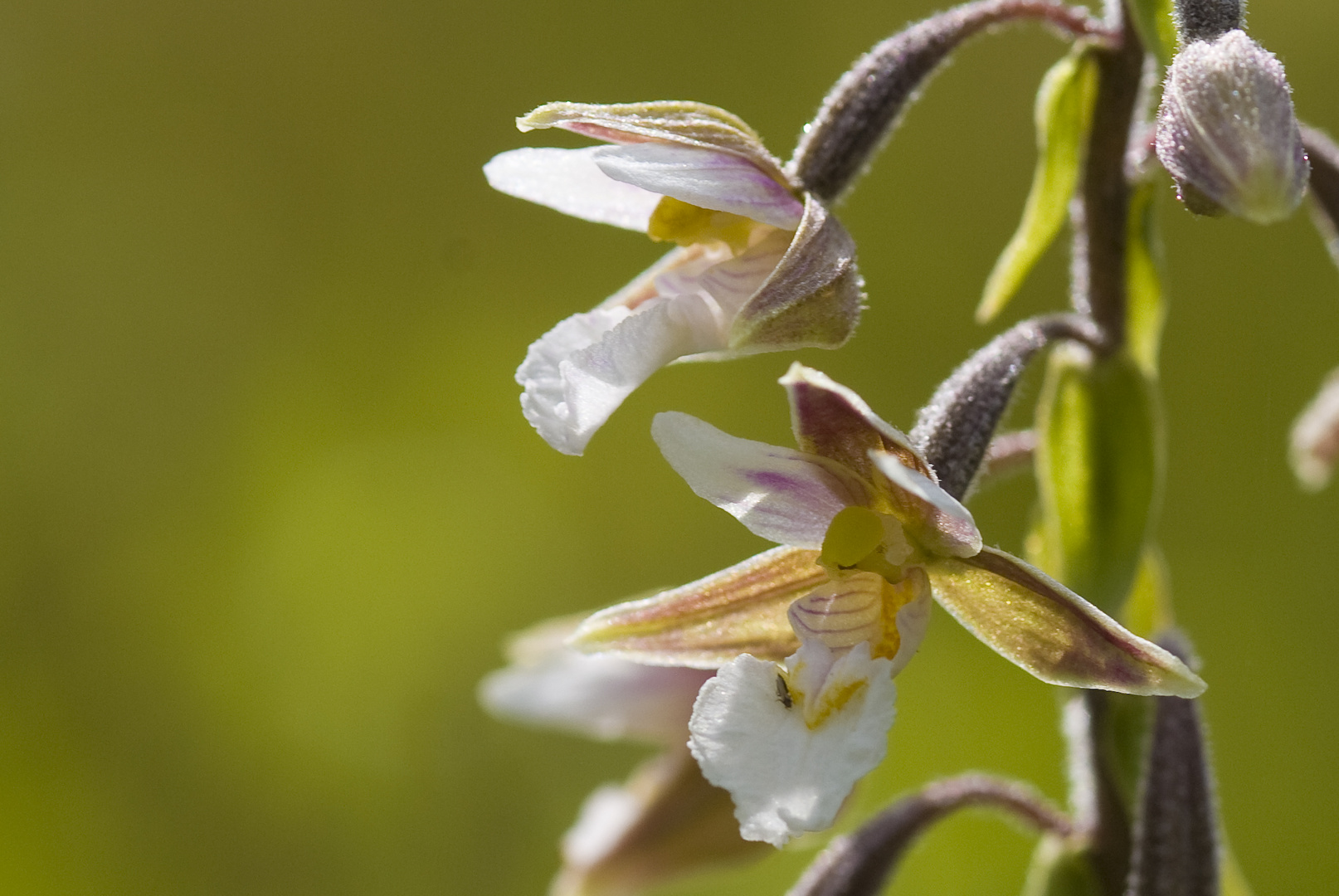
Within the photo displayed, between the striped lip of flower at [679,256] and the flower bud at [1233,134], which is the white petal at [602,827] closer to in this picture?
the striped lip of flower at [679,256]

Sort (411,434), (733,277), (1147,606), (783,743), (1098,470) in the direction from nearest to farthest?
1. (783,743)
2. (733,277)
3. (1098,470)
4. (1147,606)
5. (411,434)

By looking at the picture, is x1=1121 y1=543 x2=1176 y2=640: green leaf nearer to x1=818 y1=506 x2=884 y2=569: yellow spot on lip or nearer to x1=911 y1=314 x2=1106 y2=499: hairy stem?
x1=911 y1=314 x2=1106 y2=499: hairy stem

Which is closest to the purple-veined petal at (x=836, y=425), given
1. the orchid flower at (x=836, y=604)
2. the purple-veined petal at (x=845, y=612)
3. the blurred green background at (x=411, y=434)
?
the orchid flower at (x=836, y=604)

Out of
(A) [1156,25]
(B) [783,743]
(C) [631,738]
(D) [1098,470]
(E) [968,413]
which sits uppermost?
(A) [1156,25]

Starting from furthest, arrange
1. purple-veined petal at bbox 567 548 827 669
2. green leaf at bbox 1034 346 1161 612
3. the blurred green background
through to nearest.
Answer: the blurred green background → green leaf at bbox 1034 346 1161 612 → purple-veined petal at bbox 567 548 827 669

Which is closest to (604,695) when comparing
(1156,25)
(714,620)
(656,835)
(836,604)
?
(656,835)

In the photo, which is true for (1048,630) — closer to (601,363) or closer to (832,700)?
(832,700)

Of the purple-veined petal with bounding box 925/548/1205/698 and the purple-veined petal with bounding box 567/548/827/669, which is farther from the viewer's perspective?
the purple-veined petal with bounding box 567/548/827/669

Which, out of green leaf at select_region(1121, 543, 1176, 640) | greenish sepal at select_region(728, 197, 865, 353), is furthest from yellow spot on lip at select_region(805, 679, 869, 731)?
green leaf at select_region(1121, 543, 1176, 640)

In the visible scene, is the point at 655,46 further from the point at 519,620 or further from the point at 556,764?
the point at 556,764
